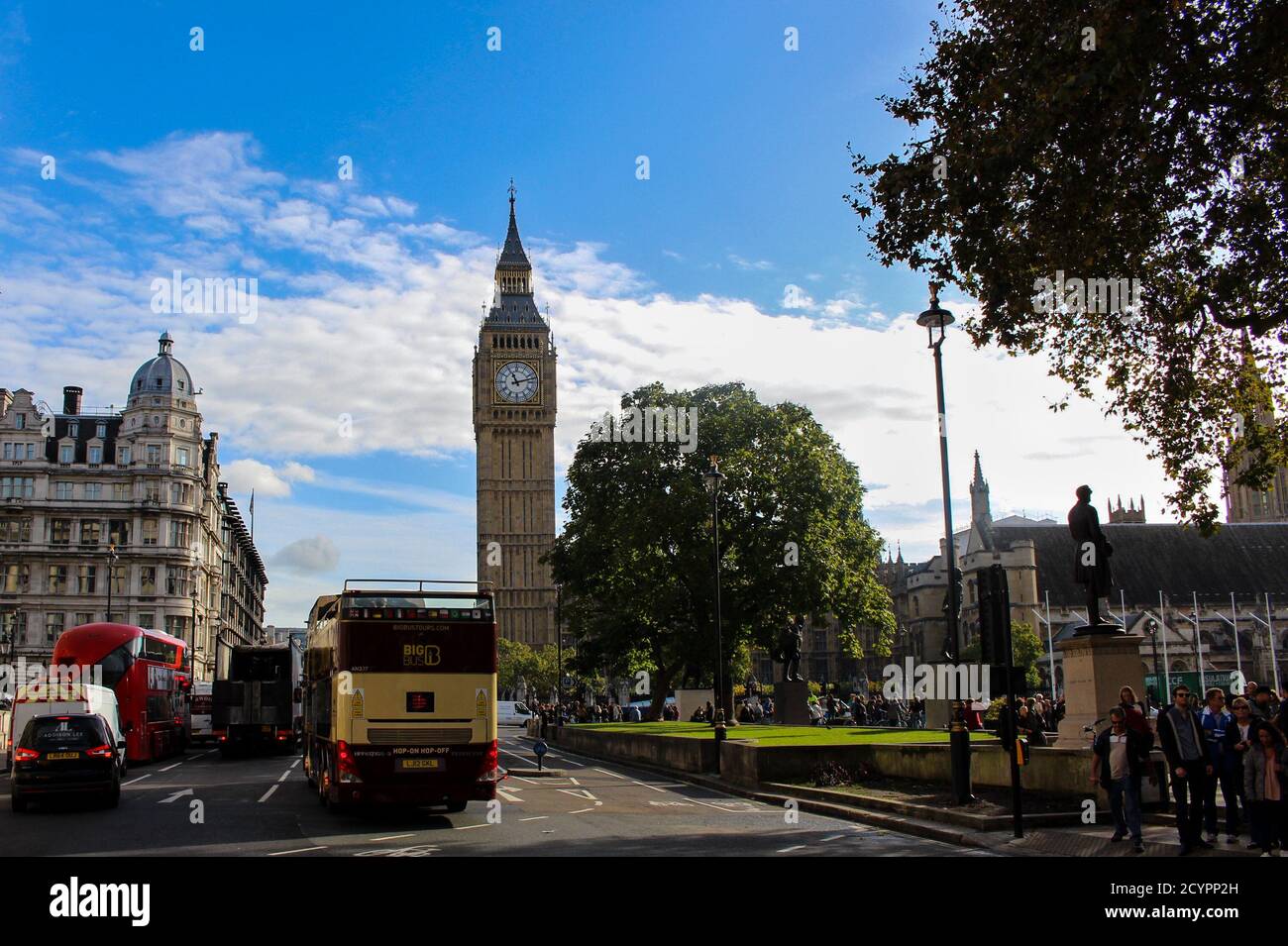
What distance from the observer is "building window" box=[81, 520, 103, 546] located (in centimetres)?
7619

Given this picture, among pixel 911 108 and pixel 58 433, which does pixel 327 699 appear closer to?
pixel 911 108

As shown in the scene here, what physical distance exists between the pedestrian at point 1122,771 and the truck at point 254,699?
30088 mm

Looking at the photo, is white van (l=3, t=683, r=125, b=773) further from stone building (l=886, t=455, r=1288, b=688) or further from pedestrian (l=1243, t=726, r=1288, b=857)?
stone building (l=886, t=455, r=1288, b=688)

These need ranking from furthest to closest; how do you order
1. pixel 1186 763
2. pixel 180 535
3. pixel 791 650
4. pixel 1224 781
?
1. pixel 180 535
2. pixel 791 650
3. pixel 1224 781
4. pixel 1186 763

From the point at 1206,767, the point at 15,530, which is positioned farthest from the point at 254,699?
the point at 15,530

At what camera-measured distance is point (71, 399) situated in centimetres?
8288

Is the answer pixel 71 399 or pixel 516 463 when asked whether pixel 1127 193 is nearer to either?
pixel 71 399

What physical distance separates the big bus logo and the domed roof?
67670mm

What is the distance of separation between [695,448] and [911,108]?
29956 mm

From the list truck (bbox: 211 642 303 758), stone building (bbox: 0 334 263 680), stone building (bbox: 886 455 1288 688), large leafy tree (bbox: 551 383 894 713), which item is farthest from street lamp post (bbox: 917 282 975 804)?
stone building (bbox: 886 455 1288 688)

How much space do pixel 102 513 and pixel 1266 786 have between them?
7665 centimetres

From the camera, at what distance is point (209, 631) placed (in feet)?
285

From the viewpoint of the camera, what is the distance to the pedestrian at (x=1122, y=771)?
Answer: 13164 millimetres
